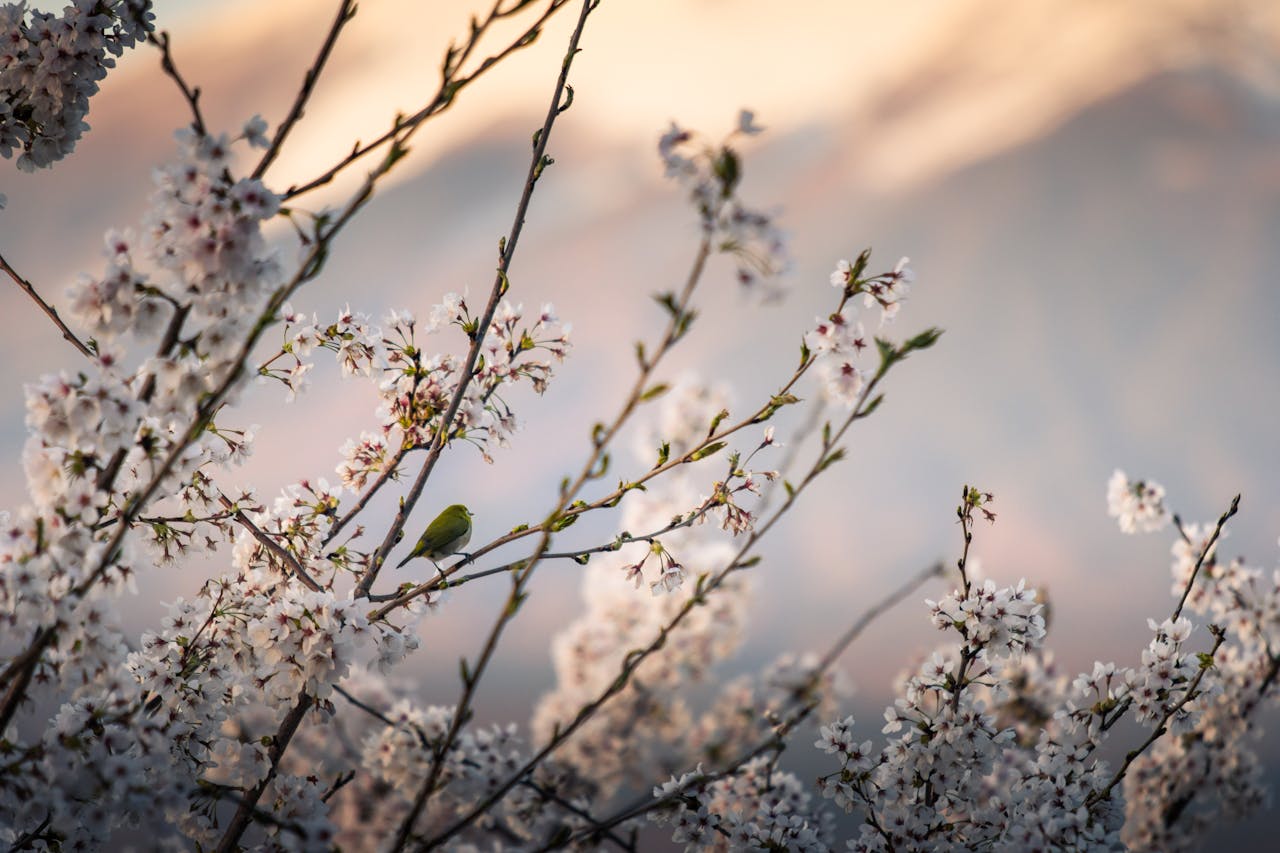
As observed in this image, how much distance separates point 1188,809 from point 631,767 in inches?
145

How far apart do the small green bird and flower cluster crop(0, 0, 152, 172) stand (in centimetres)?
140

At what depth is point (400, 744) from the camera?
3484 millimetres

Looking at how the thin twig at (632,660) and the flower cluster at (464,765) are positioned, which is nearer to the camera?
the thin twig at (632,660)

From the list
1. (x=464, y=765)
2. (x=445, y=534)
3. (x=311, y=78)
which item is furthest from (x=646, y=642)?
(x=311, y=78)

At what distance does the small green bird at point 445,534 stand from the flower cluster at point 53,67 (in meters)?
1.40

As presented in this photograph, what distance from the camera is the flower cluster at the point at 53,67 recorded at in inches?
86.8

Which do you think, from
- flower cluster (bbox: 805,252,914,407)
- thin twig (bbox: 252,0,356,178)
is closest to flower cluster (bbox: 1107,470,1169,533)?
flower cluster (bbox: 805,252,914,407)

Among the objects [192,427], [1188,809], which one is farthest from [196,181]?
[1188,809]

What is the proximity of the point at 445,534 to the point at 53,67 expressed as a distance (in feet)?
5.05

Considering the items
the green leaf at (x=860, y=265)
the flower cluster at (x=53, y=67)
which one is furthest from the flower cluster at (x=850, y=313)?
the flower cluster at (x=53, y=67)

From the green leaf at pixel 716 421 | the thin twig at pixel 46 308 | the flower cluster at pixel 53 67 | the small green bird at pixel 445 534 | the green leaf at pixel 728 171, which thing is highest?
the flower cluster at pixel 53 67

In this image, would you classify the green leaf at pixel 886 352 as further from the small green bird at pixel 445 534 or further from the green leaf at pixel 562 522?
the small green bird at pixel 445 534

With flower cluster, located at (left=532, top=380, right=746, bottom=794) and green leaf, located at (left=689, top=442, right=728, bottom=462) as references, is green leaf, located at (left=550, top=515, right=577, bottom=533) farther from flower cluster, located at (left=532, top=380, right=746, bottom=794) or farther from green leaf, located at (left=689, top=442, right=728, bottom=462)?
flower cluster, located at (left=532, top=380, right=746, bottom=794)

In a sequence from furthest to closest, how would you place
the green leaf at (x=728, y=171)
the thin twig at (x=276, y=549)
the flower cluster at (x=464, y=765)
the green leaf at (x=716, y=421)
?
the flower cluster at (x=464, y=765) → the thin twig at (x=276, y=549) → the green leaf at (x=716, y=421) → the green leaf at (x=728, y=171)
